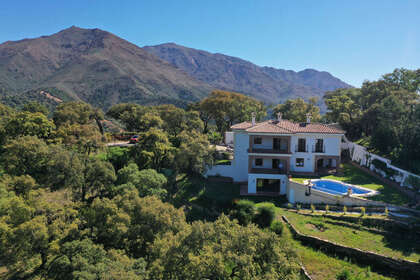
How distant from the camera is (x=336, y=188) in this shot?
21953 millimetres

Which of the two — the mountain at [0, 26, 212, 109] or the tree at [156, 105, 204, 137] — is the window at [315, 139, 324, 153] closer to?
the tree at [156, 105, 204, 137]

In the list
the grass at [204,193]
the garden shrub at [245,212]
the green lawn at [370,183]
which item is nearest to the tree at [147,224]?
the garden shrub at [245,212]

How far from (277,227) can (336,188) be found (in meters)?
8.58

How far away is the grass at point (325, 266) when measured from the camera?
12.9 meters

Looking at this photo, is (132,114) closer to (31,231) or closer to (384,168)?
(31,231)

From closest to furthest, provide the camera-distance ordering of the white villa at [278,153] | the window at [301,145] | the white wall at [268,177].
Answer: the white wall at [268,177] < the white villa at [278,153] < the window at [301,145]

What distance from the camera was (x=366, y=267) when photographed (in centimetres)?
1346

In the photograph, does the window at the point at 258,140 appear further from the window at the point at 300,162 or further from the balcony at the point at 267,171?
the window at the point at 300,162

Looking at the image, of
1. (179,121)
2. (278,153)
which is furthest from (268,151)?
(179,121)

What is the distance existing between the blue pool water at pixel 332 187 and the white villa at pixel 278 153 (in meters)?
2.96

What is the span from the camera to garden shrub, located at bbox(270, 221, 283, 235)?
17.1m

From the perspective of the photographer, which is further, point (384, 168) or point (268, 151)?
point (268, 151)

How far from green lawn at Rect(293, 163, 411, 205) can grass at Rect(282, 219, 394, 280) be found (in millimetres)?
7941

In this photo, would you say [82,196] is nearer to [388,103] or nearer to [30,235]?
[30,235]
